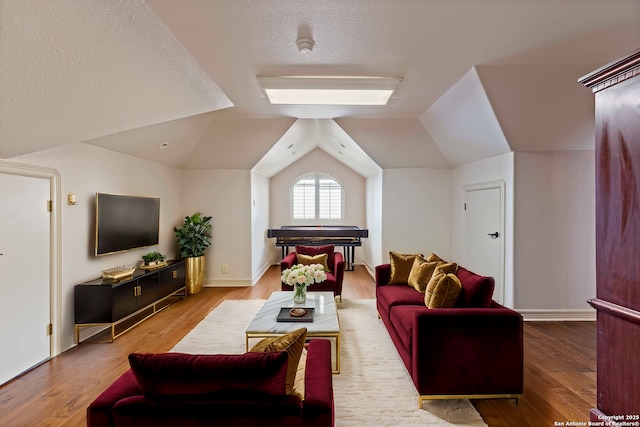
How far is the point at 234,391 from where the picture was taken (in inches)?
49.1

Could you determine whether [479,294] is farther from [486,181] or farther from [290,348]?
[486,181]

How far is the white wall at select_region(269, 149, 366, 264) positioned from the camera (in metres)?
7.90

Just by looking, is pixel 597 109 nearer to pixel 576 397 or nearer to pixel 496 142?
pixel 576 397

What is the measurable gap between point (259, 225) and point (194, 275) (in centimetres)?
178

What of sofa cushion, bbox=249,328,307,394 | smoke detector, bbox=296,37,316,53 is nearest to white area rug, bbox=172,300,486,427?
sofa cushion, bbox=249,328,307,394

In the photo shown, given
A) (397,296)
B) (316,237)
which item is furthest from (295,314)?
(316,237)

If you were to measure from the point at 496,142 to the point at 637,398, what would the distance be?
3.36m

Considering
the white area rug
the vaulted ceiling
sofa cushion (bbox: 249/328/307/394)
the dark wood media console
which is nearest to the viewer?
sofa cushion (bbox: 249/328/307/394)

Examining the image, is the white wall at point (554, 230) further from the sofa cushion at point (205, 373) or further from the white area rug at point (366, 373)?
the sofa cushion at point (205, 373)

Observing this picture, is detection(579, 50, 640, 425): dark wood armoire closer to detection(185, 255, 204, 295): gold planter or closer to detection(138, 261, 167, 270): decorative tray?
detection(138, 261, 167, 270): decorative tray

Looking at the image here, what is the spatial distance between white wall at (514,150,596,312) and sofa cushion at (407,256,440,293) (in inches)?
53.8

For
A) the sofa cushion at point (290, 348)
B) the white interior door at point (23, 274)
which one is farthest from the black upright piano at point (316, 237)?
the sofa cushion at point (290, 348)

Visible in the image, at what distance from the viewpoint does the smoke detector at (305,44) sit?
2314 millimetres

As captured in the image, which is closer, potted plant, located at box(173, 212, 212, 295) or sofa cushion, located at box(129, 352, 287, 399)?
sofa cushion, located at box(129, 352, 287, 399)
